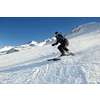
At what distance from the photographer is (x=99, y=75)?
6.89 ft
